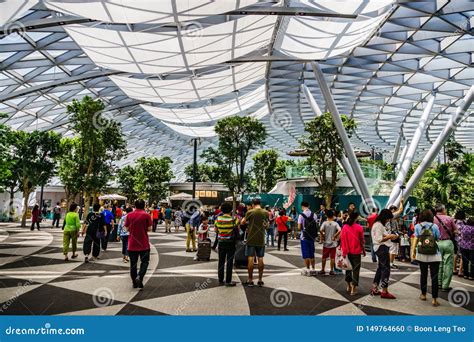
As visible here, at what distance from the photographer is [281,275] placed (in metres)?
8.38

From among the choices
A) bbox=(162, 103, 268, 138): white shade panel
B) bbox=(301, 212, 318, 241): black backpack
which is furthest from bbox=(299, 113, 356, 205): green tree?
bbox=(162, 103, 268, 138): white shade panel

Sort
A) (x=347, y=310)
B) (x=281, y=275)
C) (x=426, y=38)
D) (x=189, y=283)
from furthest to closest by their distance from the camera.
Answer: (x=426, y=38) → (x=281, y=275) → (x=189, y=283) → (x=347, y=310)

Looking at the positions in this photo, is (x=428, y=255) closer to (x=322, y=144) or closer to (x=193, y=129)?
(x=322, y=144)

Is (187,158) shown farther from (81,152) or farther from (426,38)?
(426,38)

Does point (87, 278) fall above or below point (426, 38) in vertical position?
below

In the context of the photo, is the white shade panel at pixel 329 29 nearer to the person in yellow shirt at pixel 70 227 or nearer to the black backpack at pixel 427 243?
the black backpack at pixel 427 243

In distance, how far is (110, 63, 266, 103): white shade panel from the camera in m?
23.8

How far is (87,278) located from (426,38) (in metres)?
20.5

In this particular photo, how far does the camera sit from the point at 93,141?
65.3ft

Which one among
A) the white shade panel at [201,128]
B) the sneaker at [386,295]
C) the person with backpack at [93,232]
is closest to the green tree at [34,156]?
the person with backpack at [93,232]

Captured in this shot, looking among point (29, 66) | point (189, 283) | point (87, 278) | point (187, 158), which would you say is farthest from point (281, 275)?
point (187, 158)

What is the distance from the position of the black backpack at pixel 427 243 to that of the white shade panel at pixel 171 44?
1152 cm

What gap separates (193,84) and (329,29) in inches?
442

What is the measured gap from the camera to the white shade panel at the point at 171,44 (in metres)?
14.9
